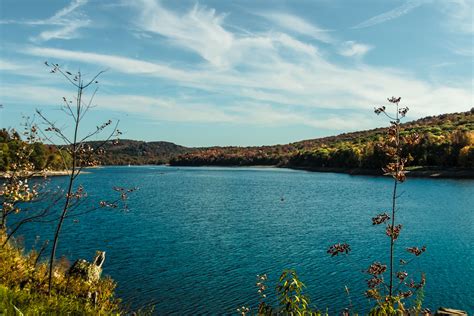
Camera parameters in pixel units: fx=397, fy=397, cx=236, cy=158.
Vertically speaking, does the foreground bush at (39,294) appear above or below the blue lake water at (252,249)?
above

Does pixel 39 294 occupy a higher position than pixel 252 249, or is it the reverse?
pixel 39 294

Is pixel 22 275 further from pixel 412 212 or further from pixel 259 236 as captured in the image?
pixel 412 212

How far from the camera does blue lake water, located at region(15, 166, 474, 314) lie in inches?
859

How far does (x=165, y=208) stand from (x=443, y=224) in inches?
1421

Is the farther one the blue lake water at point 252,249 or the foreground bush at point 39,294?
the blue lake water at point 252,249

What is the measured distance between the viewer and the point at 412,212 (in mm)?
52031

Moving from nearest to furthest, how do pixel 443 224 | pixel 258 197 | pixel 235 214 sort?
pixel 443 224 < pixel 235 214 < pixel 258 197

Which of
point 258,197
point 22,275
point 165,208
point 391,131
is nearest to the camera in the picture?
point 391,131

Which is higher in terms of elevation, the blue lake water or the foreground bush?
the foreground bush

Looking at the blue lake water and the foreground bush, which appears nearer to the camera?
the foreground bush

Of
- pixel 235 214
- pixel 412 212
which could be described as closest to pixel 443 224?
pixel 412 212

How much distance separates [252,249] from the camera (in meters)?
32.0

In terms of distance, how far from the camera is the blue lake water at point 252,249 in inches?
859

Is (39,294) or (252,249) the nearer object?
(39,294)
